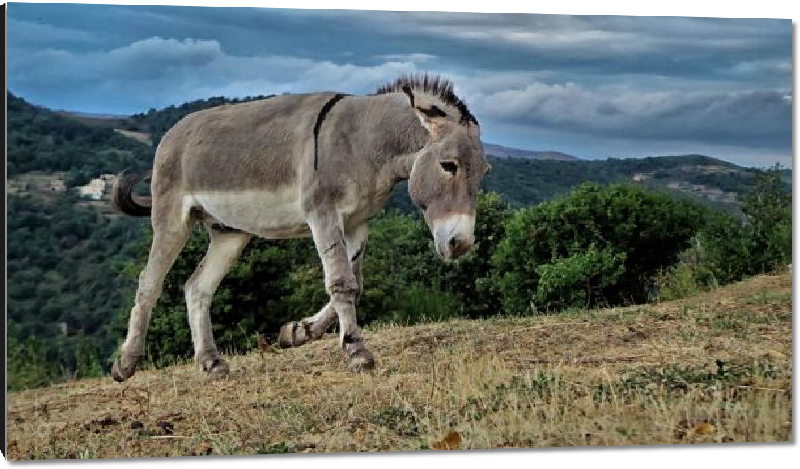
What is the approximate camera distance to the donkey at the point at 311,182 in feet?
26.2

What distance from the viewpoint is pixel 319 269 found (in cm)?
1362

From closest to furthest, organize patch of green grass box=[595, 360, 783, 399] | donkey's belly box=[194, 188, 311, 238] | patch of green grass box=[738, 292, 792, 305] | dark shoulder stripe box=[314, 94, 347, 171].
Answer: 1. patch of green grass box=[595, 360, 783, 399]
2. dark shoulder stripe box=[314, 94, 347, 171]
3. donkey's belly box=[194, 188, 311, 238]
4. patch of green grass box=[738, 292, 792, 305]

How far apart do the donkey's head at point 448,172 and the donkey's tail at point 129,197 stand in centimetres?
258

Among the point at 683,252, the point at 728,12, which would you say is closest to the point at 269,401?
the point at 728,12

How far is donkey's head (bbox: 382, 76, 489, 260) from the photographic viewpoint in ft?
25.7

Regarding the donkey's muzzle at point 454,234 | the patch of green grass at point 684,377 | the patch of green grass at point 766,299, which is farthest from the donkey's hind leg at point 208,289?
the patch of green grass at point 766,299

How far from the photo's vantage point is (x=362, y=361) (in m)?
8.27

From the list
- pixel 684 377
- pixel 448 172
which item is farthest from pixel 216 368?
pixel 684 377

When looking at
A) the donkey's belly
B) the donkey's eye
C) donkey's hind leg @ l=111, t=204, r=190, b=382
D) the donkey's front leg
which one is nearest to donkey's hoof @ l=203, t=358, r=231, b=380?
donkey's hind leg @ l=111, t=204, r=190, b=382

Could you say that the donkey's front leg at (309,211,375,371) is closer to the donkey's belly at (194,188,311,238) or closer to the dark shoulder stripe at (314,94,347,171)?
the donkey's belly at (194,188,311,238)

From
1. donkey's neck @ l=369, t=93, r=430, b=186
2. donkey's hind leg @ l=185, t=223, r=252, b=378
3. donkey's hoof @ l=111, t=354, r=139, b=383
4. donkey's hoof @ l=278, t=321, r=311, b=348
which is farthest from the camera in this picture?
donkey's hind leg @ l=185, t=223, r=252, b=378

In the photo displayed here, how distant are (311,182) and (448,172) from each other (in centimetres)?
106

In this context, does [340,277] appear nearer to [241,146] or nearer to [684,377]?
[241,146]

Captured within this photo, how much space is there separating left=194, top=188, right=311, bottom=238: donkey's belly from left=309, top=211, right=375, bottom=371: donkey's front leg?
293 millimetres
